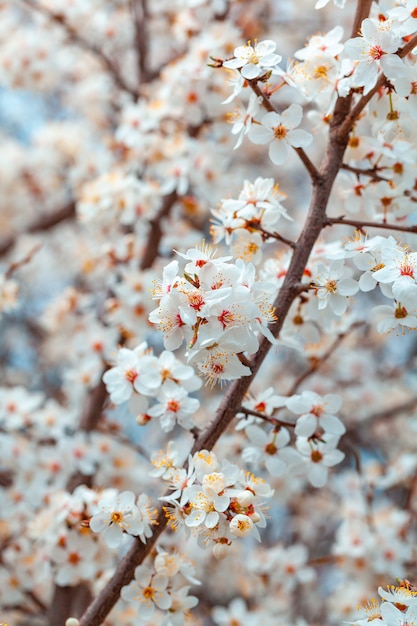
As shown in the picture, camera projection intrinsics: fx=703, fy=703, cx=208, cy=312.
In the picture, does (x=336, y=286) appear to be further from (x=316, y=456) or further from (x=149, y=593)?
(x=149, y=593)

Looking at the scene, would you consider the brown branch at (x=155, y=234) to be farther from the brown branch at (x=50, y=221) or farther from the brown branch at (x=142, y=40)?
the brown branch at (x=50, y=221)

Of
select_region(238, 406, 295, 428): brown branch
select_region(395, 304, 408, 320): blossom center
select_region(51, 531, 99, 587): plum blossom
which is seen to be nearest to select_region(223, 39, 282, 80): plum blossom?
select_region(395, 304, 408, 320): blossom center

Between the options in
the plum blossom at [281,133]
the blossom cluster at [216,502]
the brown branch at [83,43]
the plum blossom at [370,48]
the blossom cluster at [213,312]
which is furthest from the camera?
the brown branch at [83,43]

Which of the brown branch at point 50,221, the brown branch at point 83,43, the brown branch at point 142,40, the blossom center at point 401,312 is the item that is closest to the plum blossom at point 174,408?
the blossom center at point 401,312

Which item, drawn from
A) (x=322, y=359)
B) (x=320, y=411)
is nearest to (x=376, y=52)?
(x=320, y=411)

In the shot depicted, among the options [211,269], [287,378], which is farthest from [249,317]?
[287,378]

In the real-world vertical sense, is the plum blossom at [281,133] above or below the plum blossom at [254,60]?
below
